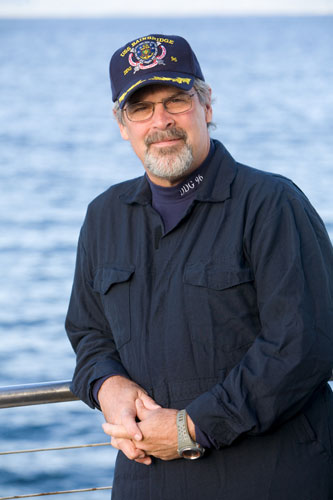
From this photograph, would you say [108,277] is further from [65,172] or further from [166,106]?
[65,172]

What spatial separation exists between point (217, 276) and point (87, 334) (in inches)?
22.5

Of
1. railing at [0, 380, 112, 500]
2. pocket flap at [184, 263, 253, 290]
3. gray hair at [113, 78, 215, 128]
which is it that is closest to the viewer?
pocket flap at [184, 263, 253, 290]

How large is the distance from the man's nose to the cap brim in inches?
2.8

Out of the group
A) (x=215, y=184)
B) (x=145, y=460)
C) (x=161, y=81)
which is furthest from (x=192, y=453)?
(x=161, y=81)

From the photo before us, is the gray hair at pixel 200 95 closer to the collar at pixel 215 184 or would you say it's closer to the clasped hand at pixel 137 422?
the collar at pixel 215 184

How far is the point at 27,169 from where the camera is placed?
23141 millimetres

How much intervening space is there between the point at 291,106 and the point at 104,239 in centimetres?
3611

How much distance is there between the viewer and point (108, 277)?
2484mm

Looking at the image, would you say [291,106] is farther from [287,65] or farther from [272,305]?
[272,305]

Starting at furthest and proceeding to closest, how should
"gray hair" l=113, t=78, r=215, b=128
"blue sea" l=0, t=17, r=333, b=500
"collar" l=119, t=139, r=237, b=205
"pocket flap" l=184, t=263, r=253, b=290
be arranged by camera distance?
"blue sea" l=0, t=17, r=333, b=500 → "gray hair" l=113, t=78, r=215, b=128 → "collar" l=119, t=139, r=237, b=205 → "pocket flap" l=184, t=263, r=253, b=290

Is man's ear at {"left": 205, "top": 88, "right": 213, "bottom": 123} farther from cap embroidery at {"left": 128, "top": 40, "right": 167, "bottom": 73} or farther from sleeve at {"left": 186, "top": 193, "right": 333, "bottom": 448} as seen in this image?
sleeve at {"left": 186, "top": 193, "right": 333, "bottom": 448}

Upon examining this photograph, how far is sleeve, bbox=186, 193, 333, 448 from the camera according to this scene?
212 cm

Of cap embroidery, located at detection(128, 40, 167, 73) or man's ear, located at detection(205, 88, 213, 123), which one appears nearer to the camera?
cap embroidery, located at detection(128, 40, 167, 73)

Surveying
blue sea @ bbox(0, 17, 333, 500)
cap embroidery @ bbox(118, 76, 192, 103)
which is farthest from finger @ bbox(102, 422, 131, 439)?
blue sea @ bbox(0, 17, 333, 500)
